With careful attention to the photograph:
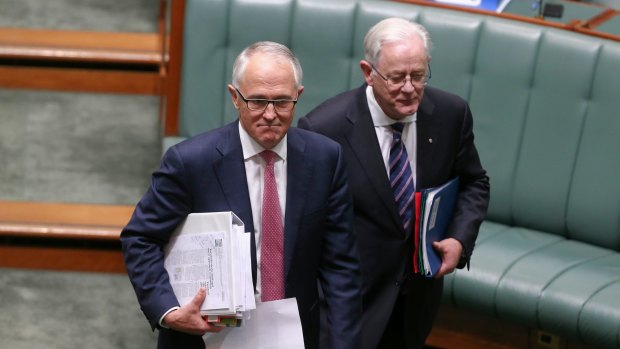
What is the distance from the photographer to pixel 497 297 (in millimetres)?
2998

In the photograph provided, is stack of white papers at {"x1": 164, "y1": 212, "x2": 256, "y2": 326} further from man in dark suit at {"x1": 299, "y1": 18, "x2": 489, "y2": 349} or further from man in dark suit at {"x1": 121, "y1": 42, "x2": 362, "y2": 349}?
man in dark suit at {"x1": 299, "y1": 18, "x2": 489, "y2": 349}

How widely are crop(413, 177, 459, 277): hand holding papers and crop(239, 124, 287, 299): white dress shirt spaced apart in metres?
0.40

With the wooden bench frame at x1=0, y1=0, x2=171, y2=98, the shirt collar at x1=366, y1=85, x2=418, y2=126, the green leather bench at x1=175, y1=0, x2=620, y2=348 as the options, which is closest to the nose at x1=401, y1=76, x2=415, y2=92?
the shirt collar at x1=366, y1=85, x2=418, y2=126

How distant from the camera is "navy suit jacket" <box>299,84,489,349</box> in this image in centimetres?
228

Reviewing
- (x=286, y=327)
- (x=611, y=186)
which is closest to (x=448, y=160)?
(x=286, y=327)

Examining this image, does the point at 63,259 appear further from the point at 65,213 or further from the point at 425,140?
the point at 425,140

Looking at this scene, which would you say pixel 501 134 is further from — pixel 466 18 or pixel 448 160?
pixel 448 160

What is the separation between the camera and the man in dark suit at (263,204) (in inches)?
73.4

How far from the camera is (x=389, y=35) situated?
2.18m

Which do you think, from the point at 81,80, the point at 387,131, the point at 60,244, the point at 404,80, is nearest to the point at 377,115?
the point at 387,131

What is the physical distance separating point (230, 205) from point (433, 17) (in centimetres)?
168

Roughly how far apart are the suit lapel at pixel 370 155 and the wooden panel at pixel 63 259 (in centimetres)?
119

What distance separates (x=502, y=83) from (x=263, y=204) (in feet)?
5.29

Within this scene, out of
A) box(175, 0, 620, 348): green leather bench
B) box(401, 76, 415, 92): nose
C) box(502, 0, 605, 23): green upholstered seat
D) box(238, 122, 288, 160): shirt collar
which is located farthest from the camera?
box(502, 0, 605, 23): green upholstered seat
